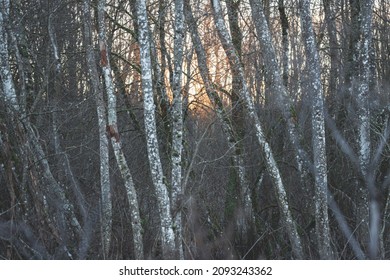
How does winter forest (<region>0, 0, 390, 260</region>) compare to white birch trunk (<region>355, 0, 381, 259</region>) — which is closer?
winter forest (<region>0, 0, 390, 260</region>)

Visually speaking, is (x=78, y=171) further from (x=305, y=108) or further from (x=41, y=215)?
(x=305, y=108)

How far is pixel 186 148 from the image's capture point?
1053 centimetres

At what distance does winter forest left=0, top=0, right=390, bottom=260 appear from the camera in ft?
29.6

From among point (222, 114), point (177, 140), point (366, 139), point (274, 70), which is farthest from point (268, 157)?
point (177, 140)

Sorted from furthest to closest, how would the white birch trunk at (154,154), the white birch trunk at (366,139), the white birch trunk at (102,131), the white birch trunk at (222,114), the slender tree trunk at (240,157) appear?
the slender tree trunk at (240,157), the white birch trunk at (222,114), the white birch trunk at (366,139), the white birch trunk at (102,131), the white birch trunk at (154,154)

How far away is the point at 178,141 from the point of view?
895 cm

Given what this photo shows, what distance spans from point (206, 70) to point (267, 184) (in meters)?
3.05

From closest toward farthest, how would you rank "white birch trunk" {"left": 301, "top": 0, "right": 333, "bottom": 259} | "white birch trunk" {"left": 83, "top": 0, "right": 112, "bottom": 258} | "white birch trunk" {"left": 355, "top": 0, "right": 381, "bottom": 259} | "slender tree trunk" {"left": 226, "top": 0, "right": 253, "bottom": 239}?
1. "white birch trunk" {"left": 301, "top": 0, "right": 333, "bottom": 259}
2. "white birch trunk" {"left": 83, "top": 0, "right": 112, "bottom": 258}
3. "white birch trunk" {"left": 355, "top": 0, "right": 381, "bottom": 259}
4. "slender tree trunk" {"left": 226, "top": 0, "right": 253, "bottom": 239}

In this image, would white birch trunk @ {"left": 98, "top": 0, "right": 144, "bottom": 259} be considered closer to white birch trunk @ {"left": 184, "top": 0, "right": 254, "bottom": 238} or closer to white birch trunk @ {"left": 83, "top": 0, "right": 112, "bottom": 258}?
white birch trunk @ {"left": 83, "top": 0, "right": 112, "bottom": 258}

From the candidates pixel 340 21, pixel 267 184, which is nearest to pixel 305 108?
pixel 267 184

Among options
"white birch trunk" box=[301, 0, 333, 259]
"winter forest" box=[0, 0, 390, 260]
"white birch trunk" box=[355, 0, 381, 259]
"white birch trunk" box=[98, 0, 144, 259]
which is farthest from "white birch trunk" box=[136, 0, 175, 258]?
"white birch trunk" box=[355, 0, 381, 259]

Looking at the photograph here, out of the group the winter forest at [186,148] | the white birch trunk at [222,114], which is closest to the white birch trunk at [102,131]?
the winter forest at [186,148]

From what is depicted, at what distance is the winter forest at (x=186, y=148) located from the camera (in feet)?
29.6

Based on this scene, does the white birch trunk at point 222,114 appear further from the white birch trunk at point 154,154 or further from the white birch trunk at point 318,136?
the white birch trunk at point 154,154
